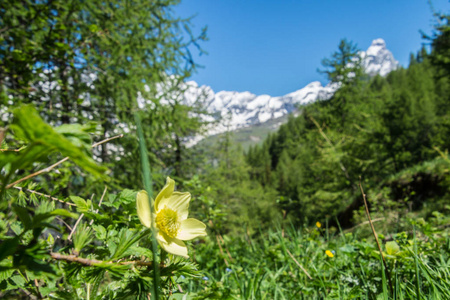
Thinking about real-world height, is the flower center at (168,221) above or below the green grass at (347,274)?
above

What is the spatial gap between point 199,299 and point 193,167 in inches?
362

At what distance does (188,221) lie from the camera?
0.68m

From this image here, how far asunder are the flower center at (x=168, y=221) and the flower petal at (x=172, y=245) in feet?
0.05

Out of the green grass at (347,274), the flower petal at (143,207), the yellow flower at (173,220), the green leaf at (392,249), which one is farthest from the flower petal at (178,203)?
the green leaf at (392,249)

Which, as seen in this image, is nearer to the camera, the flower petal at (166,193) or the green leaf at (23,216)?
the green leaf at (23,216)

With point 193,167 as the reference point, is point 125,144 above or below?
above

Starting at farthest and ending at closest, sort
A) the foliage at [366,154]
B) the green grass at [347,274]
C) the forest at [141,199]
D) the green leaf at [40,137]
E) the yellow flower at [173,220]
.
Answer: the foliage at [366,154] → the green grass at [347,274] → the yellow flower at [173,220] → the forest at [141,199] → the green leaf at [40,137]

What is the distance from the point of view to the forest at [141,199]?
46cm

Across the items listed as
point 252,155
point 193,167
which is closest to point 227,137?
point 193,167

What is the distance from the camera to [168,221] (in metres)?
0.65

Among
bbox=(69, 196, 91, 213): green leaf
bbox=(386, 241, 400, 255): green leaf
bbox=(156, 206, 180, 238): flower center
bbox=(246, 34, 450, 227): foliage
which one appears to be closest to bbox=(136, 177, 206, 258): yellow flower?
bbox=(156, 206, 180, 238): flower center

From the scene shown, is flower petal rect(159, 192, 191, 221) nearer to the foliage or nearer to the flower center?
the flower center

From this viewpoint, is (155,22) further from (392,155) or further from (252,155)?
(252,155)

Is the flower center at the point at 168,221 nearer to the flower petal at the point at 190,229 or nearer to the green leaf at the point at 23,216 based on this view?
the flower petal at the point at 190,229
